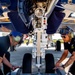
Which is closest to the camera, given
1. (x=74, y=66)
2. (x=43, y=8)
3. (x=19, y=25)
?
(x=43, y=8)

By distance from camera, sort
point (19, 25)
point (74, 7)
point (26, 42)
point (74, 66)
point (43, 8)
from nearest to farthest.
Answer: point (43, 8)
point (74, 66)
point (19, 25)
point (74, 7)
point (26, 42)

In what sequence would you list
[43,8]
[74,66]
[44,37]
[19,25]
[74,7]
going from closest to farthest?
[43,8], [44,37], [74,66], [19,25], [74,7]

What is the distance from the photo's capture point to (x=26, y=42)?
62.6 feet

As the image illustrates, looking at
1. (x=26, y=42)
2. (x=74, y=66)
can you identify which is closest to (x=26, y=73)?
(x=74, y=66)

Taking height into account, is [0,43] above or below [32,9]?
below

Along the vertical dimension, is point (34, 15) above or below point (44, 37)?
above

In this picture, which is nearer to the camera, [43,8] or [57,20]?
[43,8]

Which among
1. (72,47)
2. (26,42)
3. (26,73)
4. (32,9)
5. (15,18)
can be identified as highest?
(32,9)

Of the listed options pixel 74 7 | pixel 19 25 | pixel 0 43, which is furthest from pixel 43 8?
pixel 74 7

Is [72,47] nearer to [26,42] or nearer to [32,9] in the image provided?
[32,9]

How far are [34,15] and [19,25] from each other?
1.24m

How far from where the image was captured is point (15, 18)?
22.9 ft

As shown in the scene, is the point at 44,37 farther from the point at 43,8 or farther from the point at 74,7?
the point at 74,7

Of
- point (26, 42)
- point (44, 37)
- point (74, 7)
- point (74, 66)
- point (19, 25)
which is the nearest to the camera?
point (44, 37)
